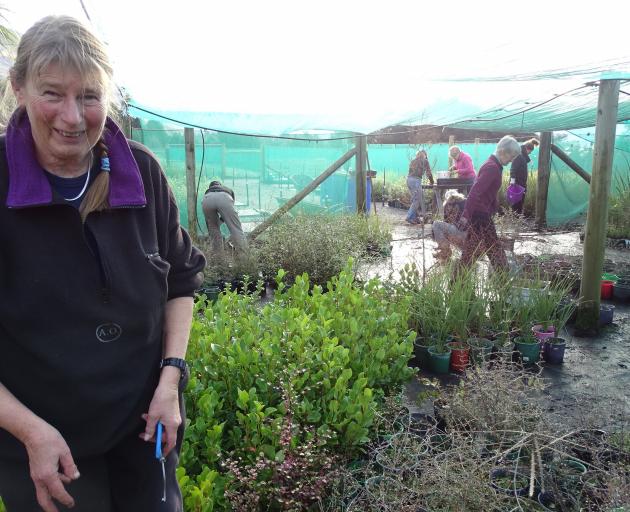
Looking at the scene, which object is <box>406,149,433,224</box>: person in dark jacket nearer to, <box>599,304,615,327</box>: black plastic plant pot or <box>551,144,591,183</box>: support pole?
<box>551,144,591,183</box>: support pole

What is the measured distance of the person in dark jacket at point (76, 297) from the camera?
4.05ft

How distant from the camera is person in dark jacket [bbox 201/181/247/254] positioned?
25.0 feet

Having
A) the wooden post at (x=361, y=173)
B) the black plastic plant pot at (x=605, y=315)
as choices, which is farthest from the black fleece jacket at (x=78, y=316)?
the wooden post at (x=361, y=173)

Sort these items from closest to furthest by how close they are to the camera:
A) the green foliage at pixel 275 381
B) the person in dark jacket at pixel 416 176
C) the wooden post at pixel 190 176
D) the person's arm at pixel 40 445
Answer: the person's arm at pixel 40 445
the green foliage at pixel 275 381
the wooden post at pixel 190 176
the person in dark jacket at pixel 416 176

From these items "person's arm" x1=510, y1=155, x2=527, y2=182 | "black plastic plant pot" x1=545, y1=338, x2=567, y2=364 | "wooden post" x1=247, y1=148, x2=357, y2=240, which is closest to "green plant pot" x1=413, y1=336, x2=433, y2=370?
"black plastic plant pot" x1=545, y1=338, x2=567, y2=364

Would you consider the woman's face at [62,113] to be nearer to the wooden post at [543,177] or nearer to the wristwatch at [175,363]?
the wristwatch at [175,363]

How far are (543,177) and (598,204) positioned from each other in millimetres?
7633

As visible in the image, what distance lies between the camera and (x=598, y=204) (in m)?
5.18

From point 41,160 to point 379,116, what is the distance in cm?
755

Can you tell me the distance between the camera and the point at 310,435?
7.27 feet

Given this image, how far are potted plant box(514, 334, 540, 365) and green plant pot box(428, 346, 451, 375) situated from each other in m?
0.63

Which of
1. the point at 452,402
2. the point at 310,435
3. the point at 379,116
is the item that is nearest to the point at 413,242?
the point at 379,116

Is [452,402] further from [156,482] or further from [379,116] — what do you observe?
[379,116]

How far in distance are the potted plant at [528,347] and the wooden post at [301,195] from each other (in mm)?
4883
